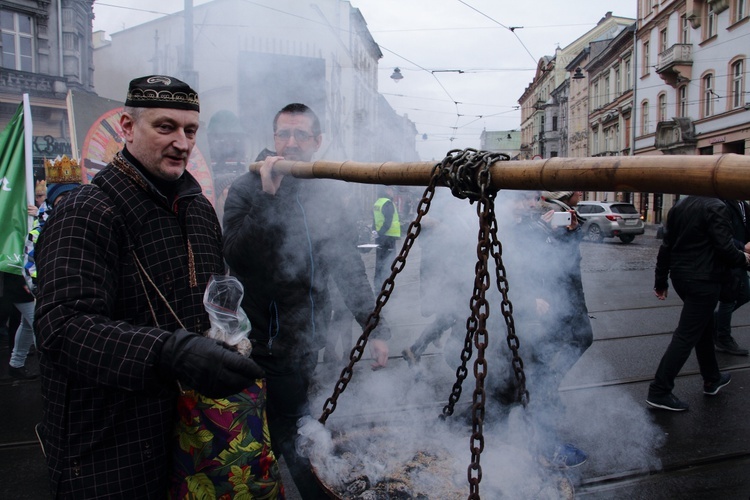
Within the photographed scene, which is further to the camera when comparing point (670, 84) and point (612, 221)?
point (670, 84)

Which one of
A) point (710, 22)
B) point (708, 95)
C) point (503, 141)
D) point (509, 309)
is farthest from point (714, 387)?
point (503, 141)

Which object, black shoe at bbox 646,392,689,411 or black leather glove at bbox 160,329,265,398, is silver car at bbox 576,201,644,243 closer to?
black shoe at bbox 646,392,689,411

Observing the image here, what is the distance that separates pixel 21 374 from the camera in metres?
4.44

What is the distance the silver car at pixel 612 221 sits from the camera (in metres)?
15.9

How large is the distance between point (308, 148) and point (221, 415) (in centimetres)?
142

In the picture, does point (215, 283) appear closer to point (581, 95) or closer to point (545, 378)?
point (545, 378)

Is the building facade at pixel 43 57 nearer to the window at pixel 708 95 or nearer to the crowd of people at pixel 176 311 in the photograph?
the crowd of people at pixel 176 311

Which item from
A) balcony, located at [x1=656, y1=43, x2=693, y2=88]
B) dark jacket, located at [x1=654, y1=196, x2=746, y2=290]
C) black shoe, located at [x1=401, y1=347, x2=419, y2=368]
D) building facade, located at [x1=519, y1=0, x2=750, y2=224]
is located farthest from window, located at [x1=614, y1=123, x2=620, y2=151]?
black shoe, located at [x1=401, y1=347, x2=419, y2=368]

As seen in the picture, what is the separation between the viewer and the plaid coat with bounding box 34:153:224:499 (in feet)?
3.60

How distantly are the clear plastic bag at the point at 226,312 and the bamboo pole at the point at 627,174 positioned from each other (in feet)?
2.12

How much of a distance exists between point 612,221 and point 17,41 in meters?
20.2

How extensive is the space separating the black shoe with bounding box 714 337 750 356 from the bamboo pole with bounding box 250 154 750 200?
476 cm

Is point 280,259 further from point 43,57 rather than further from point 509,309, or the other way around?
point 43,57

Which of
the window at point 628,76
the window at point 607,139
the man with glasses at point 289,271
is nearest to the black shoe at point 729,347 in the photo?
the man with glasses at point 289,271
